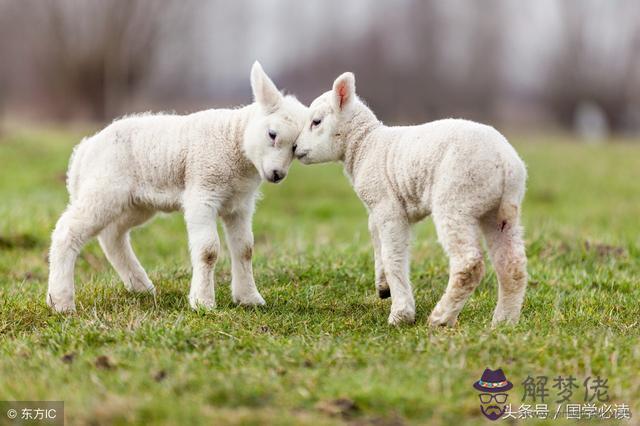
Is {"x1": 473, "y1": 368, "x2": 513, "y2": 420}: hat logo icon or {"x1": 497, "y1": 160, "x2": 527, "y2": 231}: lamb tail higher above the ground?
{"x1": 497, "y1": 160, "x2": 527, "y2": 231}: lamb tail

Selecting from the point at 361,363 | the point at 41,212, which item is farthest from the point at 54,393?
the point at 41,212

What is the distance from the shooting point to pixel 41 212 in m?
10.6

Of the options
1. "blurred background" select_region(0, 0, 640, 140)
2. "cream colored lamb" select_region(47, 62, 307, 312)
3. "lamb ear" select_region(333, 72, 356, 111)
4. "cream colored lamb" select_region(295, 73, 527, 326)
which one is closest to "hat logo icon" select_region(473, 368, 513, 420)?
"cream colored lamb" select_region(295, 73, 527, 326)

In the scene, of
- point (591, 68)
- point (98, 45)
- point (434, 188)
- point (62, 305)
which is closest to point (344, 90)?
point (434, 188)

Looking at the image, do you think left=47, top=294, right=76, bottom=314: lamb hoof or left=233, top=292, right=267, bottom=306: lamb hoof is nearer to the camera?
left=47, top=294, right=76, bottom=314: lamb hoof

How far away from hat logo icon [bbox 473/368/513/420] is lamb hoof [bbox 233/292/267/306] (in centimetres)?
226

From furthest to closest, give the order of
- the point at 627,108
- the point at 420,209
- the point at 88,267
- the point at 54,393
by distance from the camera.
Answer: the point at 627,108 < the point at 88,267 < the point at 420,209 < the point at 54,393

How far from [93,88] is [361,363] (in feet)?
94.6

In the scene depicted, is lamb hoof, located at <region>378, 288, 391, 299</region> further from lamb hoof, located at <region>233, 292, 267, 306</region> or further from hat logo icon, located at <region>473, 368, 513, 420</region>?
hat logo icon, located at <region>473, 368, 513, 420</region>

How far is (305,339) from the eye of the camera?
519 cm

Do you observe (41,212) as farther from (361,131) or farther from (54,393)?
(54,393)

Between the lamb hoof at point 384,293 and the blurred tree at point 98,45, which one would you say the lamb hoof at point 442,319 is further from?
the blurred tree at point 98,45

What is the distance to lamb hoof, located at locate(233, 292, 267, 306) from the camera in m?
6.22

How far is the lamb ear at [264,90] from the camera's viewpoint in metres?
5.97
